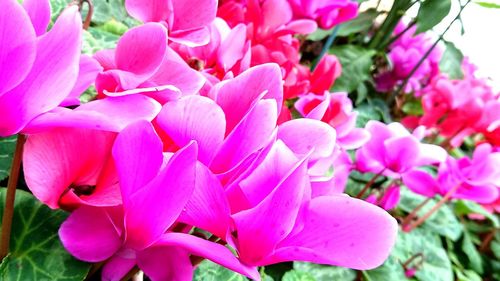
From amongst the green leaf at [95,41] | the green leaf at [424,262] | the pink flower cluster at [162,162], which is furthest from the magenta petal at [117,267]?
the green leaf at [424,262]

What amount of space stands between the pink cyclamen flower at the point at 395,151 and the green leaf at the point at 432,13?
40 cm

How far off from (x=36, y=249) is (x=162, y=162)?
0.42 feet

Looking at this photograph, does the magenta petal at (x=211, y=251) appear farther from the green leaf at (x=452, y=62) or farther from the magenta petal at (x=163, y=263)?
the green leaf at (x=452, y=62)

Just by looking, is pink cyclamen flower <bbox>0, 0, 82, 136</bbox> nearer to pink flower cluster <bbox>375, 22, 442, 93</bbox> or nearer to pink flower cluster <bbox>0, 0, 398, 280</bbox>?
pink flower cluster <bbox>0, 0, 398, 280</bbox>

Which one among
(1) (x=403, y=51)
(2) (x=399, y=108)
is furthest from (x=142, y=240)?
(2) (x=399, y=108)

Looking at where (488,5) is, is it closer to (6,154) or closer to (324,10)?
(324,10)

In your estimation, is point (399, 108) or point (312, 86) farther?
point (399, 108)

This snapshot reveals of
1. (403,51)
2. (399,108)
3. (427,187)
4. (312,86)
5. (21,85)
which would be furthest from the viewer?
(399,108)

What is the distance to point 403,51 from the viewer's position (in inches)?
54.7

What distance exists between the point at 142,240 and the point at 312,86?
48 centimetres

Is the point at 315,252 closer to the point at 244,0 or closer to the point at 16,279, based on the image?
the point at 16,279

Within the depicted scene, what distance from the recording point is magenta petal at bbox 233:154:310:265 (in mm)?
255

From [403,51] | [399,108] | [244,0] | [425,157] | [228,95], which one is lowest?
[399,108]

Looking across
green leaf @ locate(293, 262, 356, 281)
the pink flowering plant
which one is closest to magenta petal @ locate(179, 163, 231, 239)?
the pink flowering plant
